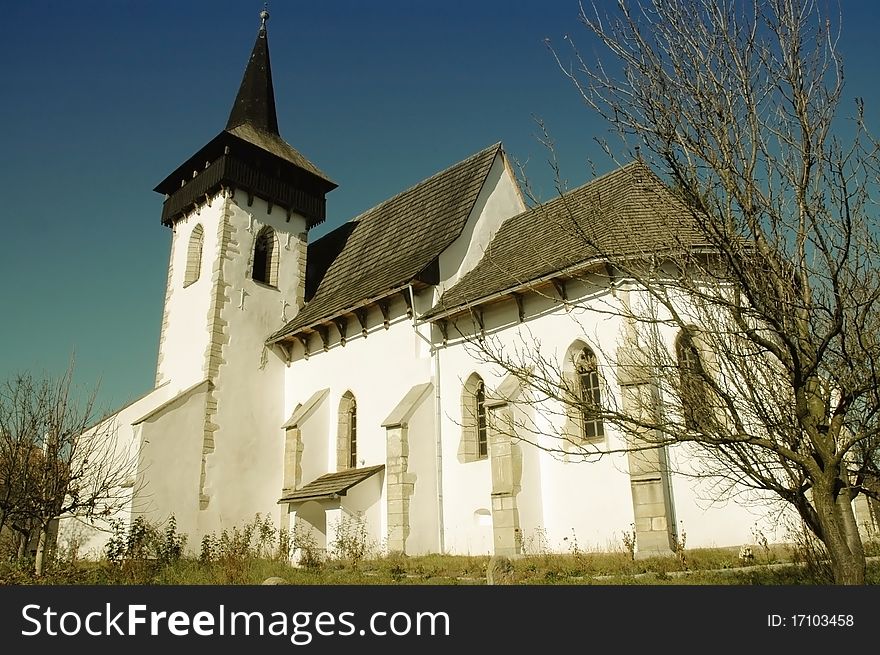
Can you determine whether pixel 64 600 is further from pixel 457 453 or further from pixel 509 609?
pixel 457 453

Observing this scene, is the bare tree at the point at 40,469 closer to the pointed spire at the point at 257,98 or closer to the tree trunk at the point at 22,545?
the tree trunk at the point at 22,545

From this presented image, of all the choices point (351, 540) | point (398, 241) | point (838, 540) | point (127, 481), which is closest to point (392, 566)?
point (351, 540)

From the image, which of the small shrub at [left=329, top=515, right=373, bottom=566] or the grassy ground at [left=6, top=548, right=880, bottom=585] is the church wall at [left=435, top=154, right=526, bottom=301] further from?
the grassy ground at [left=6, top=548, right=880, bottom=585]

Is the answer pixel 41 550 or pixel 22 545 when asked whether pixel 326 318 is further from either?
pixel 22 545

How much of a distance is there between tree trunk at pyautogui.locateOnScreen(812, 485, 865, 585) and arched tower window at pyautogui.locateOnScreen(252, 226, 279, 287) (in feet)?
62.6

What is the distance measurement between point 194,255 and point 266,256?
90.5 inches

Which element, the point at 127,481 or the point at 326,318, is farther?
the point at 326,318

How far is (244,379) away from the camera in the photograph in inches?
811

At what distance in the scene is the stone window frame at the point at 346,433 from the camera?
751 inches

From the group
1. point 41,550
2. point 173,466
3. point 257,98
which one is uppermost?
point 257,98

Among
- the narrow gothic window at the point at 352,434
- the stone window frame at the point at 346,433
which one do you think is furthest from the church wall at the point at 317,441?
the narrow gothic window at the point at 352,434

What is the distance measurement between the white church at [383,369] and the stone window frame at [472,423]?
5 cm

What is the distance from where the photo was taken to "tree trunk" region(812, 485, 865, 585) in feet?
17.4

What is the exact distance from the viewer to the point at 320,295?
890 inches
